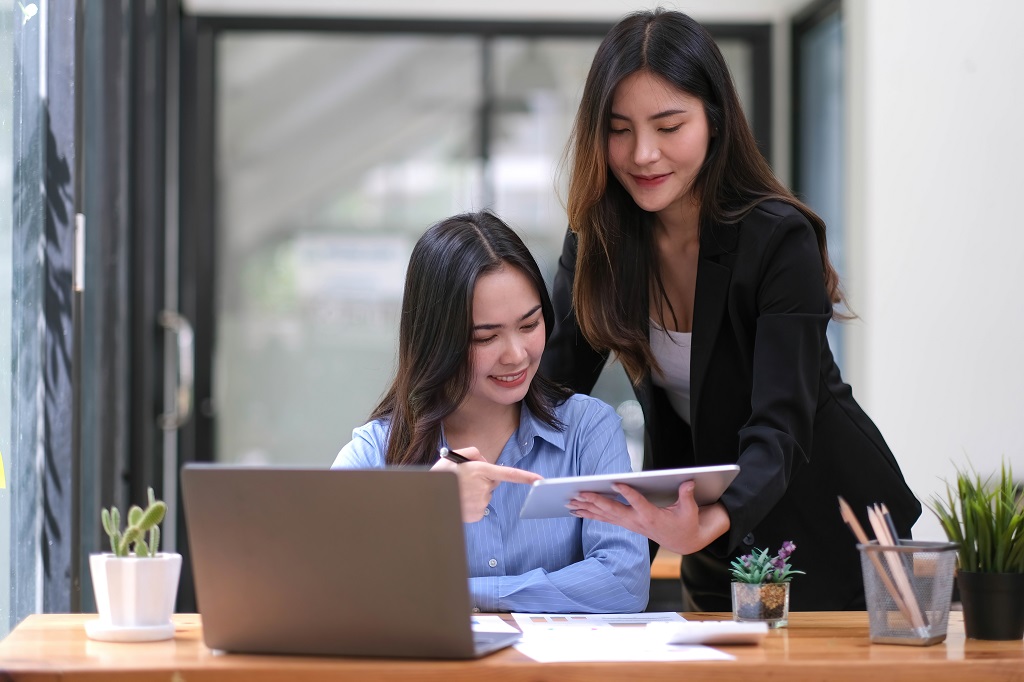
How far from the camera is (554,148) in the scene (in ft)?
17.0

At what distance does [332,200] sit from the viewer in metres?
5.15

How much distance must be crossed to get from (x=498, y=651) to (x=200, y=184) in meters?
3.99

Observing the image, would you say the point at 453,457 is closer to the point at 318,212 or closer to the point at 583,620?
the point at 583,620

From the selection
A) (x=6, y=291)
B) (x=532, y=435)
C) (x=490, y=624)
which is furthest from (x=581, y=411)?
(x=6, y=291)

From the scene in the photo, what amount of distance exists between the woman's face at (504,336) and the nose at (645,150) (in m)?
0.26

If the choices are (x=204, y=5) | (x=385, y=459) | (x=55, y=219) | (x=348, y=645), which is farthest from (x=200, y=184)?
(x=348, y=645)

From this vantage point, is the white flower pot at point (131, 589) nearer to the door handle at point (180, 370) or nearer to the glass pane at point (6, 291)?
the glass pane at point (6, 291)

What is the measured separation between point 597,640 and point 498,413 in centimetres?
62

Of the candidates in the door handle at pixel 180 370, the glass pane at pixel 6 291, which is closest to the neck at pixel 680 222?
the glass pane at pixel 6 291

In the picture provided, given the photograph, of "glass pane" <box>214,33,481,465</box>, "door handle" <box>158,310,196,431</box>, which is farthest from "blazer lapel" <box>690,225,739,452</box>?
"glass pane" <box>214,33,481,465</box>

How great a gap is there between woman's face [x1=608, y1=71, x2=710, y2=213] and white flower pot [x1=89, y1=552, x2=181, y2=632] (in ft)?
2.84

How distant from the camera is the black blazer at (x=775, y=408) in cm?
176

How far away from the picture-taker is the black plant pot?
4.68ft

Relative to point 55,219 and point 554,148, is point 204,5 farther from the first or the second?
point 55,219
